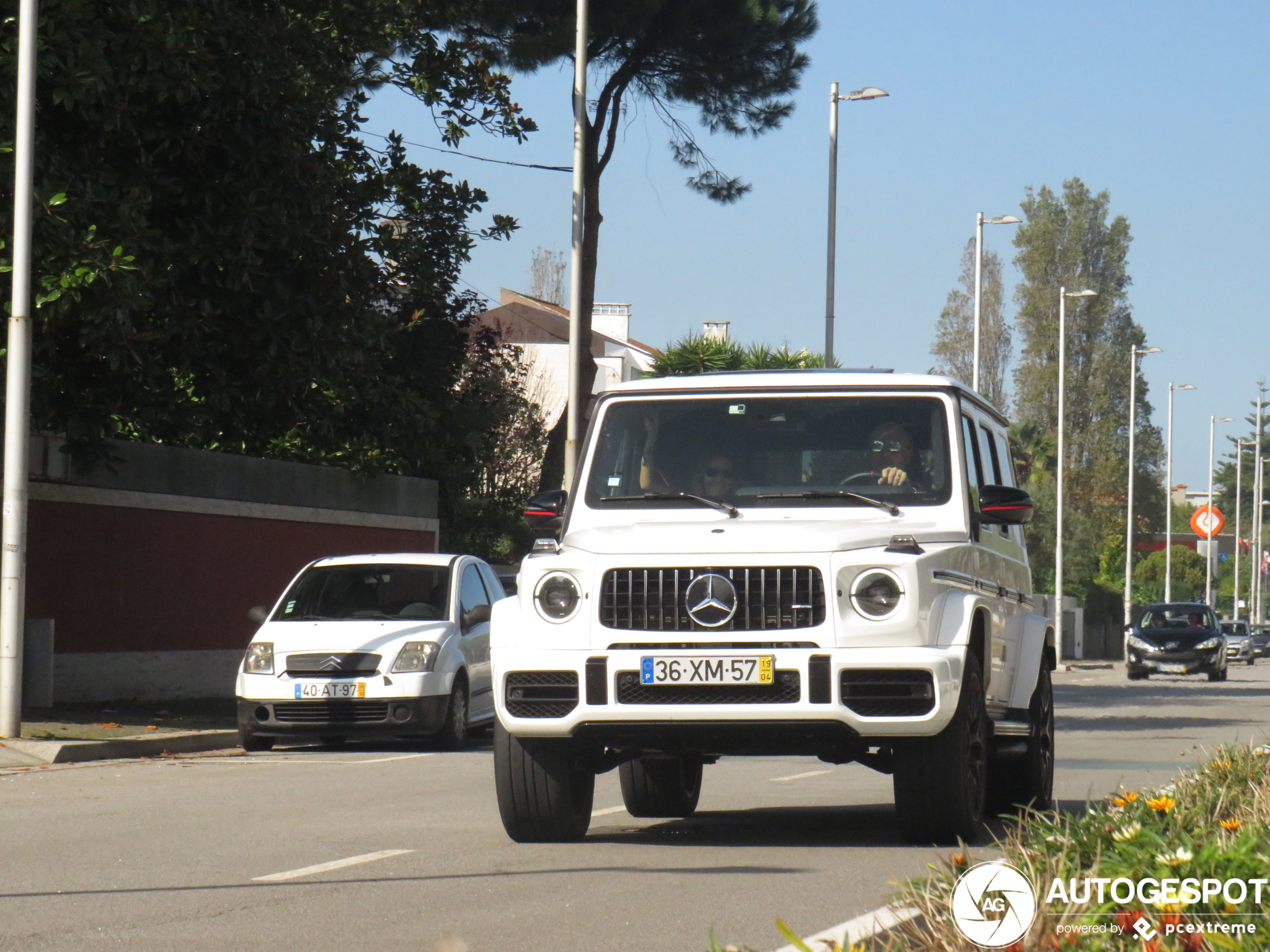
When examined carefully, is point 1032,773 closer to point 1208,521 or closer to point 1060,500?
point 1060,500

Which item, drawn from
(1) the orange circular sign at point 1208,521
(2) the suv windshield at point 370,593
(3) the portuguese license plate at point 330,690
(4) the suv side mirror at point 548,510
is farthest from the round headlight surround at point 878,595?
(1) the orange circular sign at point 1208,521

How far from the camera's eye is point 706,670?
8.11 m

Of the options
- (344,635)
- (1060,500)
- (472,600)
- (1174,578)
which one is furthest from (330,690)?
(1174,578)

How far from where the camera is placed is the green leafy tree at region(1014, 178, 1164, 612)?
3295 inches

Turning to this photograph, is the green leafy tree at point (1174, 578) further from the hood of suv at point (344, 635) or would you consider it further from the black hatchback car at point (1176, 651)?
the hood of suv at point (344, 635)

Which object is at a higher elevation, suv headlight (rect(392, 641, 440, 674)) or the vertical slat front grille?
the vertical slat front grille

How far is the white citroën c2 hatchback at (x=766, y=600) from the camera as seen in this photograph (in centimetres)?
809

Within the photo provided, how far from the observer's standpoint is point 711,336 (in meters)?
31.8

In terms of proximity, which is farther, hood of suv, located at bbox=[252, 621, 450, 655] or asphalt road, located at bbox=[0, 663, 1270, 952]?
hood of suv, located at bbox=[252, 621, 450, 655]

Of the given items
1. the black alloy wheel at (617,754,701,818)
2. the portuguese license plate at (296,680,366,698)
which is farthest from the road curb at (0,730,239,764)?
the black alloy wheel at (617,754,701,818)

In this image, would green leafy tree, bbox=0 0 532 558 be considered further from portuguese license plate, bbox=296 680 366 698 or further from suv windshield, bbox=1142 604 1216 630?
suv windshield, bbox=1142 604 1216 630

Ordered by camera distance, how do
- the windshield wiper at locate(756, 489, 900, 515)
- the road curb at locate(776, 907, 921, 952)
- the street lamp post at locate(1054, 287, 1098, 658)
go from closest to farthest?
the road curb at locate(776, 907, 921, 952) → the windshield wiper at locate(756, 489, 900, 515) → the street lamp post at locate(1054, 287, 1098, 658)

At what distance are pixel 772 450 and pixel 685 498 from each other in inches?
21.2

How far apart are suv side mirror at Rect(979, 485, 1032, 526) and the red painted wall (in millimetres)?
12237
